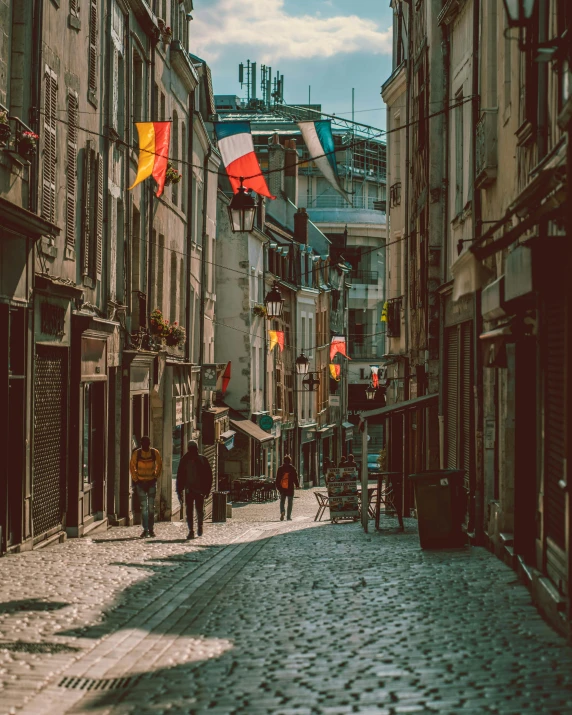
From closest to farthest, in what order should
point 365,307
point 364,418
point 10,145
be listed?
point 10,145
point 364,418
point 365,307

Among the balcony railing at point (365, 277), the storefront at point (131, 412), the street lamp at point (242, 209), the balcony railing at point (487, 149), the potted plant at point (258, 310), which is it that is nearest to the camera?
the balcony railing at point (487, 149)

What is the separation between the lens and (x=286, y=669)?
853 cm

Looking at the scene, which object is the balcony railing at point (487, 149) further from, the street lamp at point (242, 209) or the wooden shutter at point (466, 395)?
the street lamp at point (242, 209)

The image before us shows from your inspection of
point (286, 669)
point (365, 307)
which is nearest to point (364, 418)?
point (286, 669)

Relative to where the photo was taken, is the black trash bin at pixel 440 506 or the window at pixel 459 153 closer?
the black trash bin at pixel 440 506

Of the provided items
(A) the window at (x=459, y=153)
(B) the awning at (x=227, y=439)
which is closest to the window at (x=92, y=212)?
(A) the window at (x=459, y=153)

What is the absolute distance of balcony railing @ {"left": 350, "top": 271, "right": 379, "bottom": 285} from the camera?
8706 centimetres

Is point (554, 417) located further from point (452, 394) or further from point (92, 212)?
point (92, 212)

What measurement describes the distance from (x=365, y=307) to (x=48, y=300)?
69843mm

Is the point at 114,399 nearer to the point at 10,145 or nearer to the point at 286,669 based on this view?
the point at 10,145

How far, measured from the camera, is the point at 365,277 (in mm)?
87188

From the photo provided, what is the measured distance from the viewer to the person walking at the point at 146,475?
20.4 meters

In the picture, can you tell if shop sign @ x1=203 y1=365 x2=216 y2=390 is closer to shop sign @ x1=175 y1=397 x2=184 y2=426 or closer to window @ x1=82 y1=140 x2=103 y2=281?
shop sign @ x1=175 y1=397 x2=184 y2=426

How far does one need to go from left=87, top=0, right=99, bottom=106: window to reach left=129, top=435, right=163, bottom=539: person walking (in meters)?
6.05
